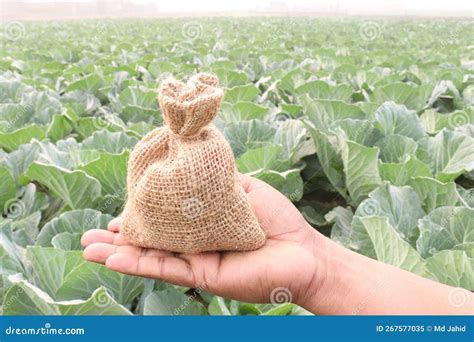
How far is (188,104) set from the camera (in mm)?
1337

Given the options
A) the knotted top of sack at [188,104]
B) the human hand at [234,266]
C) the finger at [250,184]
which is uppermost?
the knotted top of sack at [188,104]

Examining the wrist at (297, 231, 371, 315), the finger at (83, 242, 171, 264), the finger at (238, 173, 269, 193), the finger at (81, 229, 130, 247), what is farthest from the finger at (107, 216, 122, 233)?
the wrist at (297, 231, 371, 315)

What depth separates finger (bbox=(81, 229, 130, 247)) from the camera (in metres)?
1.66

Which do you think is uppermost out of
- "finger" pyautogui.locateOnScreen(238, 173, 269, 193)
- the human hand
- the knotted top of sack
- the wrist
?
the knotted top of sack

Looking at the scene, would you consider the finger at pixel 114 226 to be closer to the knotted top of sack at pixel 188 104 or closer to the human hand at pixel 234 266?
the human hand at pixel 234 266

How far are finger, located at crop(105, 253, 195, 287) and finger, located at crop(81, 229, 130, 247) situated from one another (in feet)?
0.49

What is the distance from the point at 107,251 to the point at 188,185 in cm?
39

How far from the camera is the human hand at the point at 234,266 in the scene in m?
1.54

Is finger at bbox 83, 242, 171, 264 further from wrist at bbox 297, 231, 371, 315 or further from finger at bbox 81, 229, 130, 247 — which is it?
wrist at bbox 297, 231, 371, 315

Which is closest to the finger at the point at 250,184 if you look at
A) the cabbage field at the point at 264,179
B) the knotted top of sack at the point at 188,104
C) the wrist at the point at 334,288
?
the cabbage field at the point at 264,179

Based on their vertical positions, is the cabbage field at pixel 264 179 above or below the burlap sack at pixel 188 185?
below

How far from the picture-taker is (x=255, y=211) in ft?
5.74

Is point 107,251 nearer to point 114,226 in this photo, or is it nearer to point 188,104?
point 114,226

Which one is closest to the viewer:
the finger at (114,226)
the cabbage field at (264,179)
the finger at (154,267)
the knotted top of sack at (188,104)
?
the knotted top of sack at (188,104)
